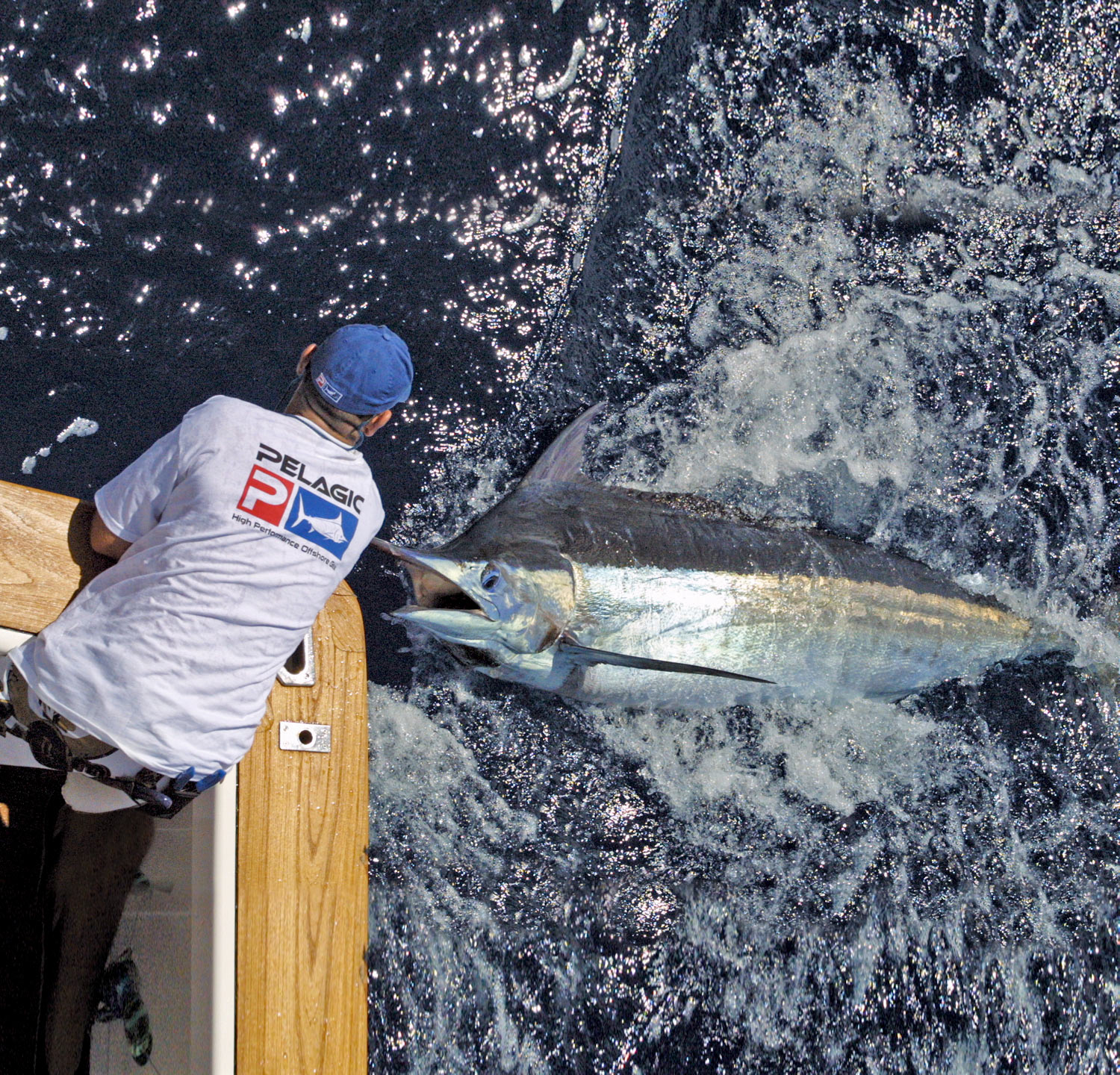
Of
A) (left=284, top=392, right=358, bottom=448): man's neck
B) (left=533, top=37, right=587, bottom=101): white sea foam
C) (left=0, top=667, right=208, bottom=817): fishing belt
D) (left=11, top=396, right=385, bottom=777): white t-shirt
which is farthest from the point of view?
(left=533, top=37, right=587, bottom=101): white sea foam

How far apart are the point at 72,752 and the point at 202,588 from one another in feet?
1.66

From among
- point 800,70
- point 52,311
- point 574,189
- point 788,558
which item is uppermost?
point 800,70

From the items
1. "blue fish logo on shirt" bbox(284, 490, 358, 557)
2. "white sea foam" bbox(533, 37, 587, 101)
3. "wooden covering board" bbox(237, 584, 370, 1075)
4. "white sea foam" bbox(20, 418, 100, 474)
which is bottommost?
"wooden covering board" bbox(237, 584, 370, 1075)

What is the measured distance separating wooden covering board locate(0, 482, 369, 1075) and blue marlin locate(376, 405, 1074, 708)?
50 cm

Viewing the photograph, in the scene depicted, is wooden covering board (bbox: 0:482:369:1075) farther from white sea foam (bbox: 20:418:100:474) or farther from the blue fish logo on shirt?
white sea foam (bbox: 20:418:100:474)

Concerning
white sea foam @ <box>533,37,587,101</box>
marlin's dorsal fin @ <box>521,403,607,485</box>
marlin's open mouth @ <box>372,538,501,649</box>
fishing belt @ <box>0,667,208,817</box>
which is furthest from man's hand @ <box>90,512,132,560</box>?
white sea foam @ <box>533,37,587,101</box>

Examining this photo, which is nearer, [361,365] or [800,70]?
[361,365]

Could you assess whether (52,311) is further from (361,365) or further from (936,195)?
(936,195)

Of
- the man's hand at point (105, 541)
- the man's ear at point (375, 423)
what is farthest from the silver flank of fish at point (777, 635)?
the man's hand at point (105, 541)

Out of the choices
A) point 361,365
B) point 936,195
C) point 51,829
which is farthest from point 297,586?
point 936,195

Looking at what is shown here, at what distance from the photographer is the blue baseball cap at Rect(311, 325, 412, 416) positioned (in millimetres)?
2070

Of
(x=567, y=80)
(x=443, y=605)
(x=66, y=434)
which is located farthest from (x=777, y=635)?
(x=66, y=434)

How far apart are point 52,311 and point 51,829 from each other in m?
1.58

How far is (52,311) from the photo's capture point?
300cm
